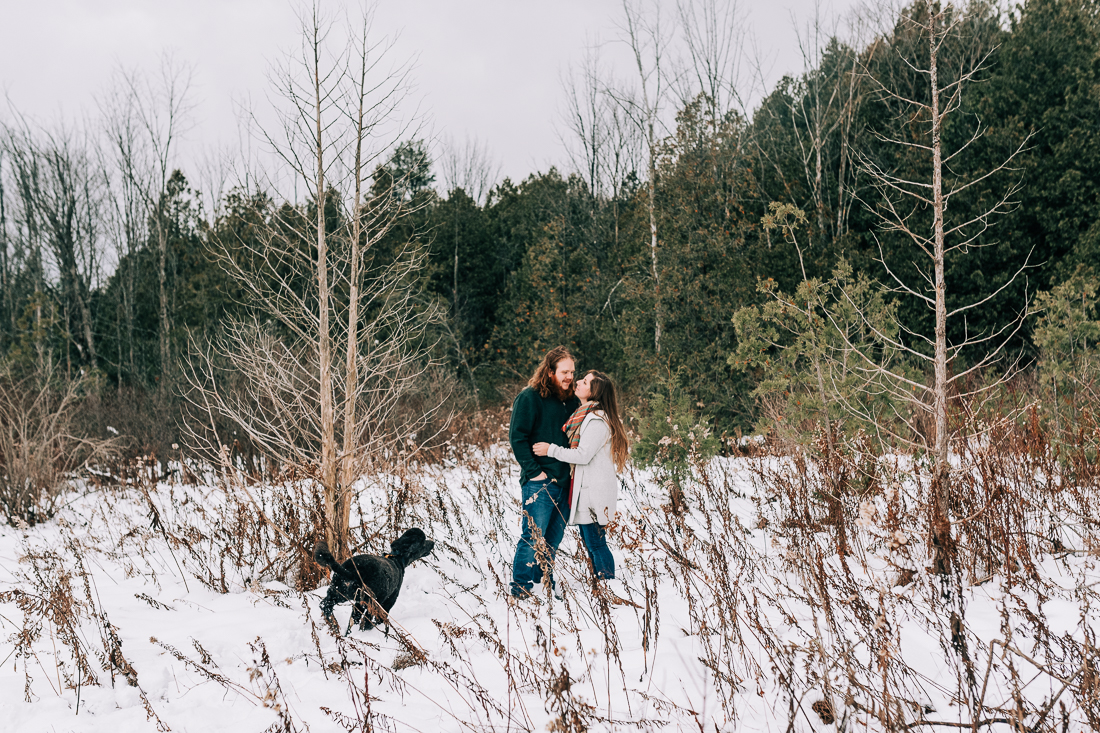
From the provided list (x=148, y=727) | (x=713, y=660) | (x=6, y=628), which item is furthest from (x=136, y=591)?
(x=713, y=660)

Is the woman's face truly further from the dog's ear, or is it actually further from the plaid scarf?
the dog's ear

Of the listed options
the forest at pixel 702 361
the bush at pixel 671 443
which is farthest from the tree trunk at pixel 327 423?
the bush at pixel 671 443

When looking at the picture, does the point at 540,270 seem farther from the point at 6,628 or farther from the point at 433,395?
the point at 6,628

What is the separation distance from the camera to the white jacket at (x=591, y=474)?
13.1 feet

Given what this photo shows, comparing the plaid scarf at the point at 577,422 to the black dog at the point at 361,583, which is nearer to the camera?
the black dog at the point at 361,583

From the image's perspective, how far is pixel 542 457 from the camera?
13.7 ft

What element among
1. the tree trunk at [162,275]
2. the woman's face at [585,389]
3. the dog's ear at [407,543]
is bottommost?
the dog's ear at [407,543]

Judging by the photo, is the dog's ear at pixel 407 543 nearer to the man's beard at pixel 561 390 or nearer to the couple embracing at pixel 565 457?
the couple embracing at pixel 565 457

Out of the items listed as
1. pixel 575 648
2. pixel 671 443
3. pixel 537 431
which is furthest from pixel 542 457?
pixel 671 443

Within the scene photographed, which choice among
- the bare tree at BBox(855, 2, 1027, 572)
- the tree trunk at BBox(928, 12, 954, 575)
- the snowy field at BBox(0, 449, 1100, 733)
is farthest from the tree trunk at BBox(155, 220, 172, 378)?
the tree trunk at BBox(928, 12, 954, 575)

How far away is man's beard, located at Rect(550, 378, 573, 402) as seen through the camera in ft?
13.9

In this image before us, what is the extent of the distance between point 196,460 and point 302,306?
7148 millimetres

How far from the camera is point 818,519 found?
516cm

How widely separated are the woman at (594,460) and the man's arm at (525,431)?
0.08 meters
